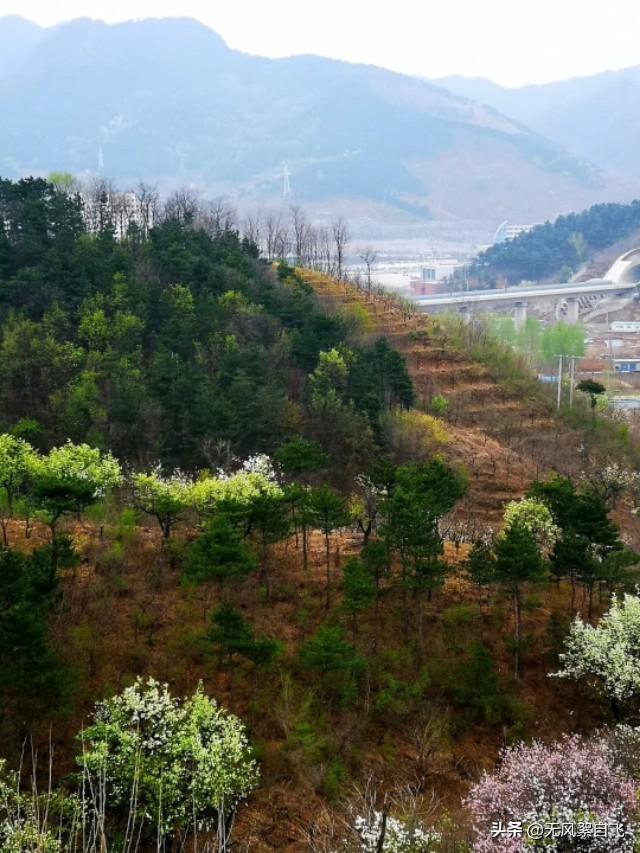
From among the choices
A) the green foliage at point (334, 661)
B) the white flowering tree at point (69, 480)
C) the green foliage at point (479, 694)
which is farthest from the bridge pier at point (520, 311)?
the green foliage at point (334, 661)

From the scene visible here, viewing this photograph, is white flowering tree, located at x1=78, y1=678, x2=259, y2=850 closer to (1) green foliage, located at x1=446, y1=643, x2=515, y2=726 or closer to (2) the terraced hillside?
(1) green foliage, located at x1=446, y1=643, x2=515, y2=726

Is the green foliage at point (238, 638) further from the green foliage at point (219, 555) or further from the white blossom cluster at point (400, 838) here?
the white blossom cluster at point (400, 838)

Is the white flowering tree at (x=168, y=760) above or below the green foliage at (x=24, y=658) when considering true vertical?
below

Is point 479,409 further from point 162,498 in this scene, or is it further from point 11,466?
point 11,466

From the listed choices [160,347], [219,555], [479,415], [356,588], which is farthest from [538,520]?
[479,415]

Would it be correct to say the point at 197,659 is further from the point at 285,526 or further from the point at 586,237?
the point at 586,237
